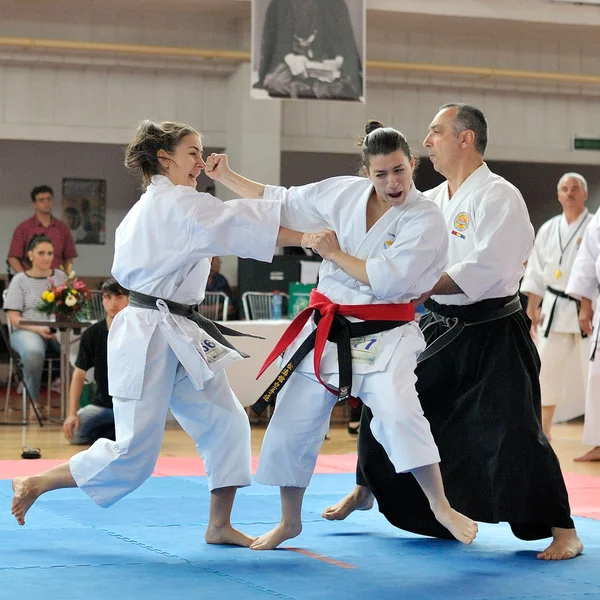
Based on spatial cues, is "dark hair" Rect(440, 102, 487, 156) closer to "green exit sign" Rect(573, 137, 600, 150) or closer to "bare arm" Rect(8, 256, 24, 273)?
"bare arm" Rect(8, 256, 24, 273)

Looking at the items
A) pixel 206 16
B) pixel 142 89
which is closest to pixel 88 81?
pixel 142 89

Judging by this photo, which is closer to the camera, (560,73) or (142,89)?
(142,89)

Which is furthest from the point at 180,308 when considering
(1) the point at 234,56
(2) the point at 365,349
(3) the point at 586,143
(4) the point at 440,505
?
(3) the point at 586,143

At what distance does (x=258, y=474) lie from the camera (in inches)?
121

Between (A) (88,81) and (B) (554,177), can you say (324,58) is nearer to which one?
(A) (88,81)

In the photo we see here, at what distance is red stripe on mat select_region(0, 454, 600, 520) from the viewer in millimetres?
4387

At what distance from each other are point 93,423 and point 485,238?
3.56m

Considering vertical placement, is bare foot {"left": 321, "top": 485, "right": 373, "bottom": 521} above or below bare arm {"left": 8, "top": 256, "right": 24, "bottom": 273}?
below

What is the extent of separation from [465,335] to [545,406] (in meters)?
3.32

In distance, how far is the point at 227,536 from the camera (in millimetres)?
3180

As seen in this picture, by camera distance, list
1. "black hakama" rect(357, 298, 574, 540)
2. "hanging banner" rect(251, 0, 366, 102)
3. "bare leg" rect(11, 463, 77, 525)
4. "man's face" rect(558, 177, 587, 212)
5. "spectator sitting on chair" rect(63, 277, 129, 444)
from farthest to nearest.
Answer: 1. "hanging banner" rect(251, 0, 366, 102)
2. "man's face" rect(558, 177, 587, 212)
3. "spectator sitting on chair" rect(63, 277, 129, 444)
4. "bare leg" rect(11, 463, 77, 525)
5. "black hakama" rect(357, 298, 574, 540)

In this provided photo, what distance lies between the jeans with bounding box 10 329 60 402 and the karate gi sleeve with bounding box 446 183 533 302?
184 inches

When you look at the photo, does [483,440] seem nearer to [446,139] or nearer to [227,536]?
[227,536]

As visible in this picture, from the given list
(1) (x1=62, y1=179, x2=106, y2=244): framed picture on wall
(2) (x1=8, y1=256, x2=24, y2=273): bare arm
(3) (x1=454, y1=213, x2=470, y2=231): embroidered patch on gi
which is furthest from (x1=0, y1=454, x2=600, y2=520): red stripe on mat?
(1) (x1=62, y1=179, x2=106, y2=244): framed picture on wall
